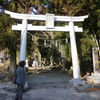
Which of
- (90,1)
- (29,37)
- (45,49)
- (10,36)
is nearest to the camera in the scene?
(10,36)

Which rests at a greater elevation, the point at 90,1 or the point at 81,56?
the point at 90,1

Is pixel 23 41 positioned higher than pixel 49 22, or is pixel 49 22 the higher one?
pixel 49 22

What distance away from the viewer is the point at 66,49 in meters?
8.77

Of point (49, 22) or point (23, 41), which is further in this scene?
point (49, 22)

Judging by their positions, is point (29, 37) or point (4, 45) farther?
point (29, 37)

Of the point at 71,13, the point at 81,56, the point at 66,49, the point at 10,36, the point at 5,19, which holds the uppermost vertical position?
the point at 71,13

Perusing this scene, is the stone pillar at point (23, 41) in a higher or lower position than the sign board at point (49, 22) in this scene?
lower

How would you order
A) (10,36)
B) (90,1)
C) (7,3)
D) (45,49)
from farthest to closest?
(45,49)
(7,3)
(90,1)
(10,36)

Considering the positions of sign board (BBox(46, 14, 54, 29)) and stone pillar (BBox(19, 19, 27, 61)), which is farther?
sign board (BBox(46, 14, 54, 29))

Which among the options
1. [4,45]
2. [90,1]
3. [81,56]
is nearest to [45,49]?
[81,56]

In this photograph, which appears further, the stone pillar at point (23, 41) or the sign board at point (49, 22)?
the sign board at point (49, 22)

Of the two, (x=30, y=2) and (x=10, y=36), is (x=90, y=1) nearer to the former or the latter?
(x=30, y=2)

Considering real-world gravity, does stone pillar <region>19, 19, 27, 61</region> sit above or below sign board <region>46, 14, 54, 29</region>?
below

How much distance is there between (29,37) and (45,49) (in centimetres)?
424
